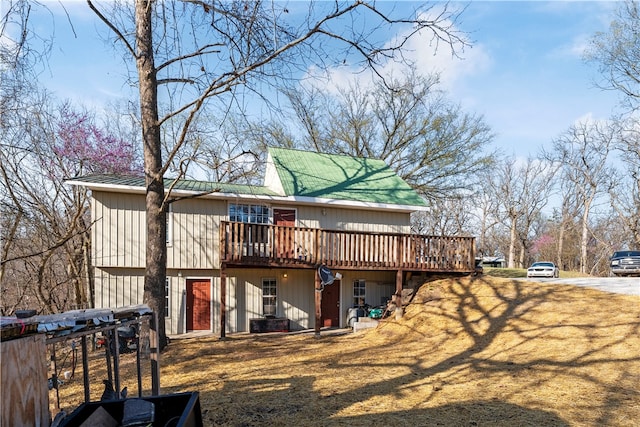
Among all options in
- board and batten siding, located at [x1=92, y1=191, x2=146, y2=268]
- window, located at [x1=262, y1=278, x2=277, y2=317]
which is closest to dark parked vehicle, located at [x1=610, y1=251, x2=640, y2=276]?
window, located at [x1=262, y1=278, x2=277, y2=317]

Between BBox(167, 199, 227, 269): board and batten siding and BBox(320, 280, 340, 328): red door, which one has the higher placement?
BBox(167, 199, 227, 269): board and batten siding

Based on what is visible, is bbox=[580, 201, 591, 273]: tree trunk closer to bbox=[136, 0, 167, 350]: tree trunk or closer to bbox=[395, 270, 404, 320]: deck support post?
bbox=[395, 270, 404, 320]: deck support post

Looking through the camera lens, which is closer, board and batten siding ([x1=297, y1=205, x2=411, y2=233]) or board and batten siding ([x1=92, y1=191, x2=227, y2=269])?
board and batten siding ([x1=92, y1=191, x2=227, y2=269])

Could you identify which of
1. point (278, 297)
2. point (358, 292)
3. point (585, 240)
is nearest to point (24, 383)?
point (278, 297)

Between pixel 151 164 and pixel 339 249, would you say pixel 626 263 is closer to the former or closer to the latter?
pixel 339 249

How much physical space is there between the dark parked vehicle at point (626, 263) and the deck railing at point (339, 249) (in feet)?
36.7

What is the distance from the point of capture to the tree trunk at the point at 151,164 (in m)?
10.4

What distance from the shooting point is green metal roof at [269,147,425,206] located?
1580 cm

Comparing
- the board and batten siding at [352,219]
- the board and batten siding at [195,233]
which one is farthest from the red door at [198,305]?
the board and batten siding at [352,219]

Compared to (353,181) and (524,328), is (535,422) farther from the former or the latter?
(353,181)

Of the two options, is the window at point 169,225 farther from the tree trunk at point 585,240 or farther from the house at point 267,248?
the tree trunk at point 585,240

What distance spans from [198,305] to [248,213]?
380 cm

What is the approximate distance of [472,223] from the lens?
1594 inches

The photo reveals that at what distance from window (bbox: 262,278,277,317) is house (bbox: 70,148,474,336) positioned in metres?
0.04
